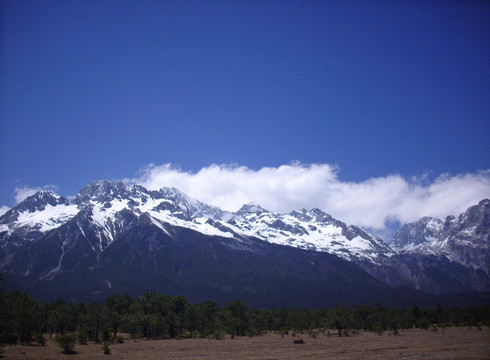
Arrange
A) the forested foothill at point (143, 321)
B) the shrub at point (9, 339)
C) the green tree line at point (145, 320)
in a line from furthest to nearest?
the green tree line at point (145, 320) → the forested foothill at point (143, 321) → the shrub at point (9, 339)

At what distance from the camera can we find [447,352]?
59781 mm

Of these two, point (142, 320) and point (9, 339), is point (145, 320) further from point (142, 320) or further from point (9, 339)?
point (9, 339)

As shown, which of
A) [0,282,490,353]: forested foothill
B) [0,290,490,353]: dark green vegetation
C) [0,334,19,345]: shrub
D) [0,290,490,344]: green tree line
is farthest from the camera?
[0,290,490,344]: green tree line

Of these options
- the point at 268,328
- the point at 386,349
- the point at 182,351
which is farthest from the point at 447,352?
the point at 268,328

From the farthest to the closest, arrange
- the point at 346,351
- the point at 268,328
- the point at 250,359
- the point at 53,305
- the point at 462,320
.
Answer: the point at 462,320
the point at 268,328
the point at 53,305
the point at 346,351
the point at 250,359

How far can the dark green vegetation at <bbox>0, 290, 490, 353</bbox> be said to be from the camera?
72.4 metres

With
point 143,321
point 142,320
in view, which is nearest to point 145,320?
point 143,321

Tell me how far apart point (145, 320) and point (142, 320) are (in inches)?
29.5

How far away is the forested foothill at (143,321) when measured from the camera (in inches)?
2857

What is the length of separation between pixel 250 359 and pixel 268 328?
99776 millimetres

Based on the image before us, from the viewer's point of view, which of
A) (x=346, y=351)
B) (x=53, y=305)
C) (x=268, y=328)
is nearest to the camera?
(x=346, y=351)

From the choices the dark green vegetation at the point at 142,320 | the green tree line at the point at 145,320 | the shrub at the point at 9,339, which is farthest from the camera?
the green tree line at the point at 145,320

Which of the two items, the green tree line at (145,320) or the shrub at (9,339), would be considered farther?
the green tree line at (145,320)

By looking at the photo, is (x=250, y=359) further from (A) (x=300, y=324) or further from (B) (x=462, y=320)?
(B) (x=462, y=320)
